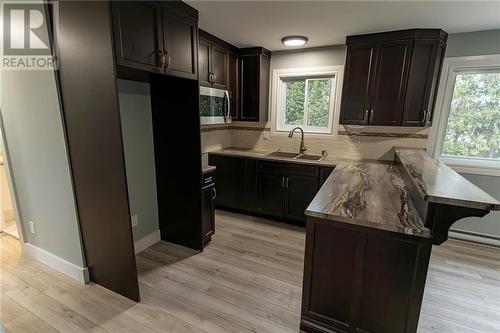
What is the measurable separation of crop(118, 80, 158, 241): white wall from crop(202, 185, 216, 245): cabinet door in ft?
2.06

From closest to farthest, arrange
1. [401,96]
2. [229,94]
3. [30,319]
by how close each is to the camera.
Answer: [30,319], [401,96], [229,94]

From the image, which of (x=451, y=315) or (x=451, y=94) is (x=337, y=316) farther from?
(x=451, y=94)

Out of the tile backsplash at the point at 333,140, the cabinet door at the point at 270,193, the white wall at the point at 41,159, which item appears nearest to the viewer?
the white wall at the point at 41,159

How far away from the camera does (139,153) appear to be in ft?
8.61

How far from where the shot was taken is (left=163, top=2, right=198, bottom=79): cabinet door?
1.99m

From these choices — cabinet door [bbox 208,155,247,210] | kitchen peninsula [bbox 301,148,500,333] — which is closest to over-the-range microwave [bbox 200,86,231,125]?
cabinet door [bbox 208,155,247,210]

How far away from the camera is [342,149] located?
352 centimetres

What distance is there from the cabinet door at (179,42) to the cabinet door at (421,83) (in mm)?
2377

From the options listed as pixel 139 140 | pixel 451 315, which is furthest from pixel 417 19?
pixel 139 140

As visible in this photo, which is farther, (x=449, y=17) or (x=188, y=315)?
(x=449, y=17)

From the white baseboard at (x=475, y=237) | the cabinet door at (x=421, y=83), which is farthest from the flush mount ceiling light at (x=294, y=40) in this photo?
the white baseboard at (x=475, y=237)

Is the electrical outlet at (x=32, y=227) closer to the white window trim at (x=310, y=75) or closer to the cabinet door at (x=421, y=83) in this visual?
the white window trim at (x=310, y=75)

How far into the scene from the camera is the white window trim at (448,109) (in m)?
2.77

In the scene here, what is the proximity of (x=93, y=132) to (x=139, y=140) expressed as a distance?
801 mm
